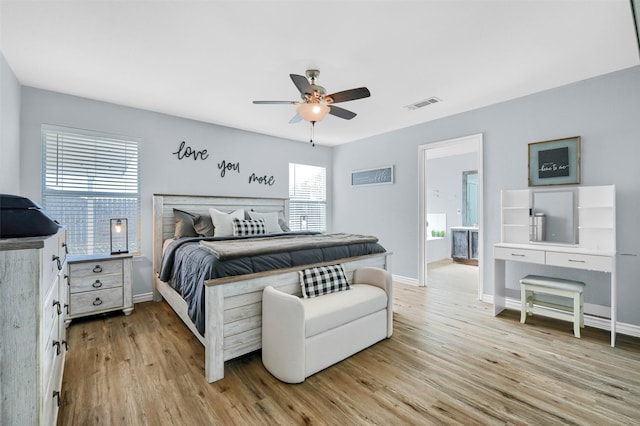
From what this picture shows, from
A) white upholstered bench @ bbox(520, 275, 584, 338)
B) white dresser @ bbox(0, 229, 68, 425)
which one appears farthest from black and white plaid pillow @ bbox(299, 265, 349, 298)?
white upholstered bench @ bbox(520, 275, 584, 338)

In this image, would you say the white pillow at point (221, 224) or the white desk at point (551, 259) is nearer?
the white desk at point (551, 259)

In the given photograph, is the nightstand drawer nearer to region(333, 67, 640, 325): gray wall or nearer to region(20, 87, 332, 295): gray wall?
region(20, 87, 332, 295): gray wall

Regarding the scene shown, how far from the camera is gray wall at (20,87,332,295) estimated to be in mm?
3090

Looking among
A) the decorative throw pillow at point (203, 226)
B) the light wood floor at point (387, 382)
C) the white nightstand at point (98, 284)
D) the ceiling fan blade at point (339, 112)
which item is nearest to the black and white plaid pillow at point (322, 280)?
the light wood floor at point (387, 382)

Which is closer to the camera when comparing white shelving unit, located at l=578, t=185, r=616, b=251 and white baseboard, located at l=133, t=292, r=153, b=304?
white shelving unit, located at l=578, t=185, r=616, b=251

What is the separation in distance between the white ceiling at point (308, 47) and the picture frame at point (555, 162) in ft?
2.18

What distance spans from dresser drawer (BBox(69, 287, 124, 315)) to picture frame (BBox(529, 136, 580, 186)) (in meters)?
5.00

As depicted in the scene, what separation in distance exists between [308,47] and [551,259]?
124 inches

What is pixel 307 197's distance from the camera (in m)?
5.77

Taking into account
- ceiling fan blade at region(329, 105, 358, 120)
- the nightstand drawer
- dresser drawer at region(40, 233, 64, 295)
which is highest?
ceiling fan blade at region(329, 105, 358, 120)

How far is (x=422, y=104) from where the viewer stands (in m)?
3.59

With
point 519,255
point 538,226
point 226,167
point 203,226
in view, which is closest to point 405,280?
point 519,255

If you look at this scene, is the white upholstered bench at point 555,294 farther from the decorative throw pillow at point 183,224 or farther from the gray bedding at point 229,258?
the decorative throw pillow at point 183,224

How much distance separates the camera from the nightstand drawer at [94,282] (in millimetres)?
2930
